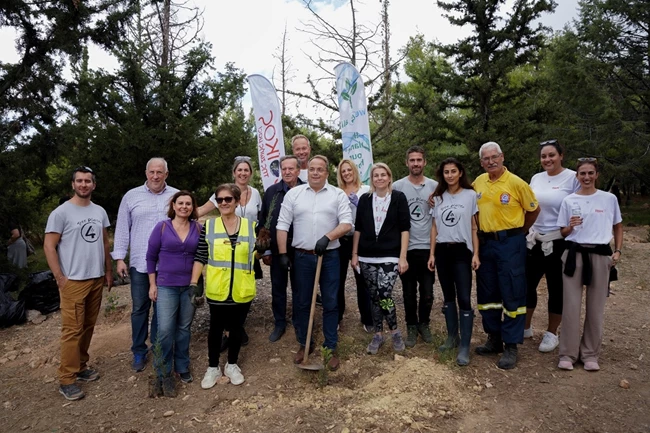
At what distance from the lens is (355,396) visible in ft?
11.6

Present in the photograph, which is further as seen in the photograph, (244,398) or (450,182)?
(450,182)

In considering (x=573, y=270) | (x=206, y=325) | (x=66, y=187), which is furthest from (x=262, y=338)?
(x=66, y=187)

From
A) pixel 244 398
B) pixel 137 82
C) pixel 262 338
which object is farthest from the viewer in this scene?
pixel 137 82

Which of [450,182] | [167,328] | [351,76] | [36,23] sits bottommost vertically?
[167,328]

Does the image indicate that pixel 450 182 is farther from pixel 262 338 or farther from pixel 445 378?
pixel 262 338

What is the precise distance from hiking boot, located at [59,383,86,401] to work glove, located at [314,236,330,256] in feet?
8.69

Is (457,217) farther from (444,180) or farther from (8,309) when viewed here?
(8,309)

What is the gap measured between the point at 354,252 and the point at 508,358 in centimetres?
189

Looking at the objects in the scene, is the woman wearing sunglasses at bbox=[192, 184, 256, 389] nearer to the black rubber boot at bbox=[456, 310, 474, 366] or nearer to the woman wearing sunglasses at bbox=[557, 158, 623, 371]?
the black rubber boot at bbox=[456, 310, 474, 366]

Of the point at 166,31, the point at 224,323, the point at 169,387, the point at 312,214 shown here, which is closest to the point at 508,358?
the point at 312,214

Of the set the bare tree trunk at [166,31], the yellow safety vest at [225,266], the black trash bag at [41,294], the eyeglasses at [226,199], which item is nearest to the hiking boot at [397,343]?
the yellow safety vest at [225,266]

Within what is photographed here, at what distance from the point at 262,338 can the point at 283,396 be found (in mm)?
1284

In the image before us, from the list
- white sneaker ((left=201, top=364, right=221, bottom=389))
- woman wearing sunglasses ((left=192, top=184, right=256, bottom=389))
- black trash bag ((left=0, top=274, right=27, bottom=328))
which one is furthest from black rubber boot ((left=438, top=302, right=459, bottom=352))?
black trash bag ((left=0, top=274, right=27, bottom=328))

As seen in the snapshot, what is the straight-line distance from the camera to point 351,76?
7.55 metres
